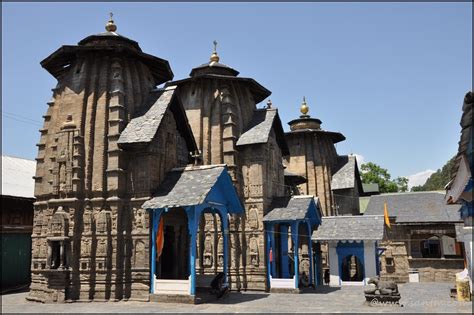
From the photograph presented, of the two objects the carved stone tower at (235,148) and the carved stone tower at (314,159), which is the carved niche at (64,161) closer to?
the carved stone tower at (235,148)

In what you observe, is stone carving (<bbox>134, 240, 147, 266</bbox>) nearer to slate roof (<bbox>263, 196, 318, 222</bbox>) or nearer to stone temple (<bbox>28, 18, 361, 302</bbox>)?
stone temple (<bbox>28, 18, 361, 302</bbox>)

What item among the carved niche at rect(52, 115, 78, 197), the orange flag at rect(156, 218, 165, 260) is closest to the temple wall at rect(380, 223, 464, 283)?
the orange flag at rect(156, 218, 165, 260)

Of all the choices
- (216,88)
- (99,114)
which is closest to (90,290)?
(99,114)

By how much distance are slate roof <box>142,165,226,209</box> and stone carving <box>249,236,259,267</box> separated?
6463 millimetres

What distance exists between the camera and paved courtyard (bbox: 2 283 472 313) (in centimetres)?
1683

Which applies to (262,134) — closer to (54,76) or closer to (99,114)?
(99,114)

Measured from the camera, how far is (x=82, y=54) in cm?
2252

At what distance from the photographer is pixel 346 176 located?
40.0 metres

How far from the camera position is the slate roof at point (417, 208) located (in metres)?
32.8

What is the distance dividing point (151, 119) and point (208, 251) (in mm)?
8965

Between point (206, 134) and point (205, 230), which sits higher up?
point (206, 134)

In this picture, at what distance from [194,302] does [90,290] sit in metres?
5.12

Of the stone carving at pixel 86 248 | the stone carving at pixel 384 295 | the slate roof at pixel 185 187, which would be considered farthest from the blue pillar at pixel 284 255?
the stone carving at pixel 86 248

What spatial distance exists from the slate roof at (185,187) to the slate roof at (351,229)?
35.0 feet
